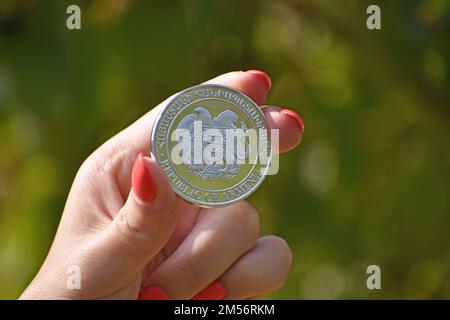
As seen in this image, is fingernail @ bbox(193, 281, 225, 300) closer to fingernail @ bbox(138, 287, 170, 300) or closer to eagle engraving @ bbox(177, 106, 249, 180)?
fingernail @ bbox(138, 287, 170, 300)

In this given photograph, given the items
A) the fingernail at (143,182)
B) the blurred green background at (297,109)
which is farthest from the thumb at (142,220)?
the blurred green background at (297,109)

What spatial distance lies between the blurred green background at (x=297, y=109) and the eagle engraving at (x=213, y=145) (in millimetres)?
373

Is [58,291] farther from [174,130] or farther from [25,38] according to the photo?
[25,38]

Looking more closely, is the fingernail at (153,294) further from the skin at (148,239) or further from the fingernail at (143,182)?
the fingernail at (143,182)

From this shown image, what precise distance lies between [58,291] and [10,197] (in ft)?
2.47

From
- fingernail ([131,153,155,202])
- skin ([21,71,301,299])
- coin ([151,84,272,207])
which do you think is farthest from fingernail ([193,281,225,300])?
fingernail ([131,153,155,202])

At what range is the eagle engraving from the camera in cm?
92

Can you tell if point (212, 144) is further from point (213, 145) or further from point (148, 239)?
point (148, 239)

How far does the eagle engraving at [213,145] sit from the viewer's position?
0.92 meters

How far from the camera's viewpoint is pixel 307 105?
1696 millimetres

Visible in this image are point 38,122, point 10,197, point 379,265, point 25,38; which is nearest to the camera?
point 25,38

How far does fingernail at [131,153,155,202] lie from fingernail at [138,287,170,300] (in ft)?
0.69

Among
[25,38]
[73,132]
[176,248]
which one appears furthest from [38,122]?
[176,248]

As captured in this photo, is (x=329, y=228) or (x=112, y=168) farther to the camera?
(x=329, y=228)
